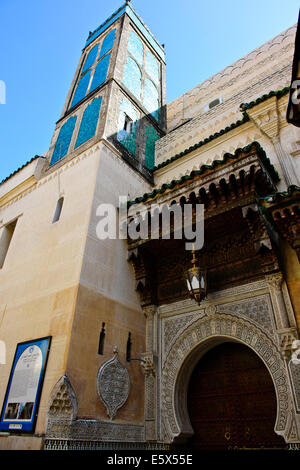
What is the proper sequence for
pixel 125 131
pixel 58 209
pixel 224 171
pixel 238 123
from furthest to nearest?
pixel 125 131 → pixel 238 123 → pixel 58 209 → pixel 224 171

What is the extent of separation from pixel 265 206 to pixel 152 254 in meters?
2.55

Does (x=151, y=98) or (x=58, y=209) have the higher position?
(x=151, y=98)

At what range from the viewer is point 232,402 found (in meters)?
4.81

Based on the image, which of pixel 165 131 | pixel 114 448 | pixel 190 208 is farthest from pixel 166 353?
pixel 165 131

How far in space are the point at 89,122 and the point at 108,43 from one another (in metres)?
4.01

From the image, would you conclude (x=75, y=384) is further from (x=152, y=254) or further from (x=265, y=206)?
(x=265, y=206)

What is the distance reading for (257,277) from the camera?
4.91 metres

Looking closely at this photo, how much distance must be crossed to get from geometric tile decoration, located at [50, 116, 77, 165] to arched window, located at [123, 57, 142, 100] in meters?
1.87

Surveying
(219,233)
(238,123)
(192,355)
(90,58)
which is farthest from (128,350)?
(90,58)

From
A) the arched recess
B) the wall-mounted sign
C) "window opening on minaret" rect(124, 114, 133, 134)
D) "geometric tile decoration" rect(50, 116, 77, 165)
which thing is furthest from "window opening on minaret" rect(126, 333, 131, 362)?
"window opening on minaret" rect(124, 114, 133, 134)

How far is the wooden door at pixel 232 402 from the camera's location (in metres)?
4.43

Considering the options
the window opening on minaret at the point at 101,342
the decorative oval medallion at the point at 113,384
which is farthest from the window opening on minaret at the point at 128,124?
the decorative oval medallion at the point at 113,384

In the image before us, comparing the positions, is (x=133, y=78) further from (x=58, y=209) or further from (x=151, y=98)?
(x=58, y=209)

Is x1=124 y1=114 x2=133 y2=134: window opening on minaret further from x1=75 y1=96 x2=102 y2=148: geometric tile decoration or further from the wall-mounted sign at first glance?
the wall-mounted sign
